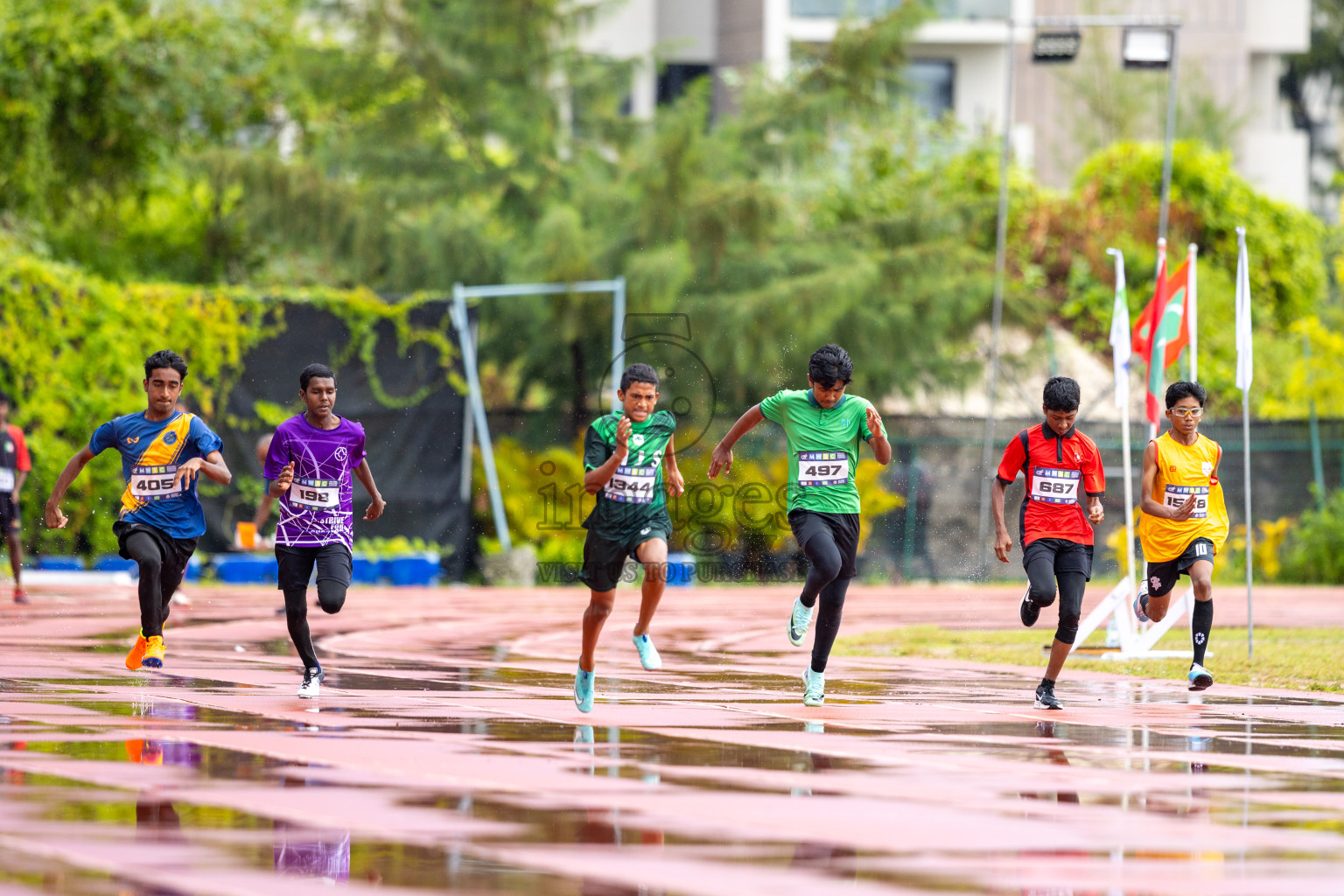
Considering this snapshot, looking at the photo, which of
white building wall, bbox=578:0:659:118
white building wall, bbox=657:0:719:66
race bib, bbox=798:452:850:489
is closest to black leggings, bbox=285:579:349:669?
race bib, bbox=798:452:850:489

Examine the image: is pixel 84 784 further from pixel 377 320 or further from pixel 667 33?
pixel 667 33

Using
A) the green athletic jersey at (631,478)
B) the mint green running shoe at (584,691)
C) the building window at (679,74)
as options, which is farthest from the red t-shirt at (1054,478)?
the building window at (679,74)

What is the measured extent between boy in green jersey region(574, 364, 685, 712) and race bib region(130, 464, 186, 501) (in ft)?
8.96

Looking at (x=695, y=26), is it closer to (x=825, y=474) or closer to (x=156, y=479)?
(x=156, y=479)

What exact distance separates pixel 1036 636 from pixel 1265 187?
35419 mm

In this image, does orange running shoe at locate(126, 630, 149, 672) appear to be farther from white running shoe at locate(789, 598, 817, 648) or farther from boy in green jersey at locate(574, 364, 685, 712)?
white running shoe at locate(789, 598, 817, 648)

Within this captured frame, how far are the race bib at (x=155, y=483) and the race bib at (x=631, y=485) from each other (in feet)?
9.26

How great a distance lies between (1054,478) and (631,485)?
2528mm

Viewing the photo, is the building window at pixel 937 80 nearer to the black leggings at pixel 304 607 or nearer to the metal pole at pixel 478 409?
the metal pole at pixel 478 409

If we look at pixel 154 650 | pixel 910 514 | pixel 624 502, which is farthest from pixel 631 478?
pixel 910 514

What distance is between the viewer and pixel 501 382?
26.1 metres

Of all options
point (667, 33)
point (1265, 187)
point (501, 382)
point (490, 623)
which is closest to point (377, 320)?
point (501, 382)

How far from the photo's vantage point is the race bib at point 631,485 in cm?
908

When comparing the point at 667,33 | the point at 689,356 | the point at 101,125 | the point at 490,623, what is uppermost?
the point at 667,33
